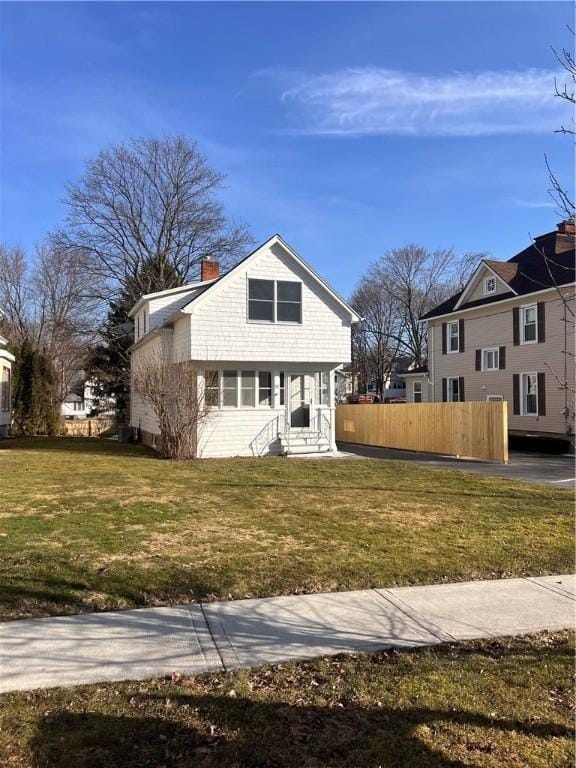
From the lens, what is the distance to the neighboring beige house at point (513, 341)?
2341 centimetres

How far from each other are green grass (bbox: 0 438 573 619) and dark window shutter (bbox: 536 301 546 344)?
13348mm

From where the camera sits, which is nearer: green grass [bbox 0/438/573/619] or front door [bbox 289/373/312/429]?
green grass [bbox 0/438/573/619]

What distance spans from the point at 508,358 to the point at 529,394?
2.00 m

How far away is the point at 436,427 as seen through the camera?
20.8 meters

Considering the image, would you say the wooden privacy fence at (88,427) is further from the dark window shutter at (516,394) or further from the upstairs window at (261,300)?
the dark window shutter at (516,394)

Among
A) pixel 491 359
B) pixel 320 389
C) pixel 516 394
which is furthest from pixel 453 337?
pixel 320 389

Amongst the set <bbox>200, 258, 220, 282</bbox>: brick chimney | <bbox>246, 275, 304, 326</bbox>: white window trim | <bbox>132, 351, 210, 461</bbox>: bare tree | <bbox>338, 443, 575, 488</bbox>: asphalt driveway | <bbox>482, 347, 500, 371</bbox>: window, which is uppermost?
<bbox>200, 258, 220, 282</bbox>: brick chimney

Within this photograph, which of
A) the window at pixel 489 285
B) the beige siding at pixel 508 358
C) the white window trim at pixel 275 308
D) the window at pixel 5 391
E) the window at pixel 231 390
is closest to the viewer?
the white window trim at pixel 275 308

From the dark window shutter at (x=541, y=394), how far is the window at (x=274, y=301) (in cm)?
1182

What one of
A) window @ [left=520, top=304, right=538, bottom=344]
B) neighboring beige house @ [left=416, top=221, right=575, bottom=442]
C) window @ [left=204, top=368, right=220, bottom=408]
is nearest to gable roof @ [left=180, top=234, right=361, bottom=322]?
window @ [left=204, top=368, right=220, bottom=408]

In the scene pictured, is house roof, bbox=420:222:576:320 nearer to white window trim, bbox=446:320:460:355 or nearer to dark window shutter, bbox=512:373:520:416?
white window trim, bbox=446:320:460:355

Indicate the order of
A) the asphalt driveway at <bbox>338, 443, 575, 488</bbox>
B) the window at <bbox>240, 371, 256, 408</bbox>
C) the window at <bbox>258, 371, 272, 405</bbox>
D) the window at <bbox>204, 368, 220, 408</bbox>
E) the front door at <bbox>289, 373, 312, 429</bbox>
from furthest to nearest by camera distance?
the front door at <bbox>289, 373, 312, 429</bbox> → the window at <bbox>258, 371, 272, 405</bbox> → the window at <bbox>240, 371, 256, 408</bbox> → the window at <bbox>204, 368, 220, 408</bbox> → the asphalt driveway at <bbox>338, 443, 575, 488</bbox>

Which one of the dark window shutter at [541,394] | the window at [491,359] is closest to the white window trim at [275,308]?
the dark window shutter at [541,394]

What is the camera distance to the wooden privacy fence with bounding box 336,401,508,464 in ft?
59.2
